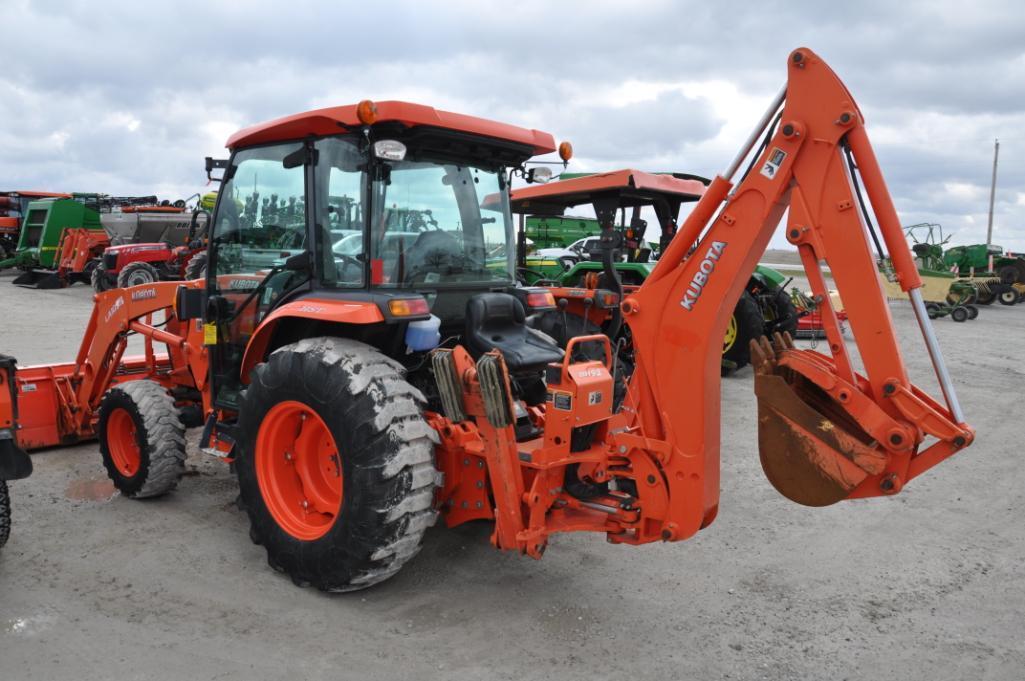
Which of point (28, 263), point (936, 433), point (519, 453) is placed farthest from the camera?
point (28, 263)

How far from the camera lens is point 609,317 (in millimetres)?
7457

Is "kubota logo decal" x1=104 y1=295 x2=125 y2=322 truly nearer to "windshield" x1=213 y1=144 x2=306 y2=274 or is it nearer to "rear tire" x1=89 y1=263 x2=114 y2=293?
"windshield" x1=213 y1=144 x2=306 y2=274

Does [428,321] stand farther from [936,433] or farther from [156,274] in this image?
[156,274]

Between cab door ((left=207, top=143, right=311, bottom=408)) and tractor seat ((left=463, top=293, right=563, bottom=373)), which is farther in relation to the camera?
cab door ((left=207, top=143, right=311, bottom=408))

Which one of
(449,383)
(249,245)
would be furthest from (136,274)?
(449,383)

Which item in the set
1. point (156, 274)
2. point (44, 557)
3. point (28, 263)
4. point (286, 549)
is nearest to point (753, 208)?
point (286, 549)

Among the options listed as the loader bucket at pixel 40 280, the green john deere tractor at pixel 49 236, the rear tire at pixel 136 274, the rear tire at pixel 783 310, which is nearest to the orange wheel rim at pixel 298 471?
the rear tire at pixel 783 310

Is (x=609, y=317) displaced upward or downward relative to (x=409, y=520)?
upward

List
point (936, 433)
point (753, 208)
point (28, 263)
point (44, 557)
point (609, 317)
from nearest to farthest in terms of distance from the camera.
A: point (936, 433) → point (753, 208) → point (44, 557) → point (609, 317) → point (28, 263)

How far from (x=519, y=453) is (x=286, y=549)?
1309 mm

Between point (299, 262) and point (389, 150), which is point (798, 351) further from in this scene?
point (299, 262)

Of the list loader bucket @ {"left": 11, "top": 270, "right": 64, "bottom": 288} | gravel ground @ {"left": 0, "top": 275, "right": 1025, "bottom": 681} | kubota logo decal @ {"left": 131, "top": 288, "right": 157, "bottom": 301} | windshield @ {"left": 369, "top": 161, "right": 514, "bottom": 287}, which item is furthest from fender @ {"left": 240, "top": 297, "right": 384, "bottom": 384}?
loader bucket @ {"left": 11, "top": 270, "right": 64, "bottom": 288}

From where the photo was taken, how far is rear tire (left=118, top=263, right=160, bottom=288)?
16.2 m

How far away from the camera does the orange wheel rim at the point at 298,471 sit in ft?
12.9
